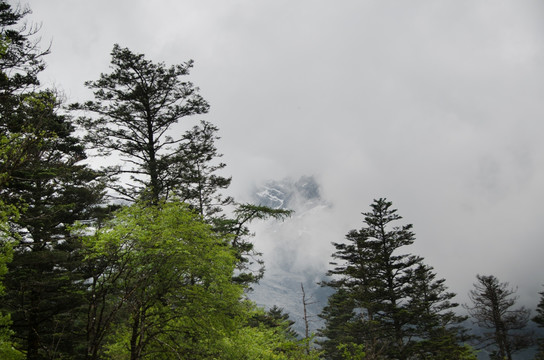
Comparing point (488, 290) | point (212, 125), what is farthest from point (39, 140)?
point (488, 290)

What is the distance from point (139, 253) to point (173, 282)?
1433 mm

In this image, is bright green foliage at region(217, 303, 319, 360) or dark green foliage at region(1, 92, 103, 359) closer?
bright green foliage at region(217, 303, 319, 360)

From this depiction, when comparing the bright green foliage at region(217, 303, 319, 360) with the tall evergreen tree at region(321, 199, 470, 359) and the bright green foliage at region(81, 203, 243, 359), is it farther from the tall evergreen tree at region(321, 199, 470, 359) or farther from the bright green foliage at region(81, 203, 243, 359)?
the tall evergreen tree at region(321, 199, 470, 359)

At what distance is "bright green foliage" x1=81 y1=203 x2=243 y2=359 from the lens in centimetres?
641

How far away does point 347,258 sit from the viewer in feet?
82.2

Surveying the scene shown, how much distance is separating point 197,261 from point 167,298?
1.16m

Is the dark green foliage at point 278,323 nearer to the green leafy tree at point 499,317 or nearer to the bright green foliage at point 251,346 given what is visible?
the bright green foliage at point 251,346

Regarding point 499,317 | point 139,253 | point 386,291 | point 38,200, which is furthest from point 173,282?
point 499,317

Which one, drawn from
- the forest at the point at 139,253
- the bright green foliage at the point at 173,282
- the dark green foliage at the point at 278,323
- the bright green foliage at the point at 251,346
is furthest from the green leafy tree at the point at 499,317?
the bright green foliage at the point at 173,282

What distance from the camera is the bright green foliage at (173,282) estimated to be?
6.41 m

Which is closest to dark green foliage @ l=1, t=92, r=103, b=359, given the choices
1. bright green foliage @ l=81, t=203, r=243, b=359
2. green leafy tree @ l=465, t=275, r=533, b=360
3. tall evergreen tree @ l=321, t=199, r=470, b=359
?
bright green foliage @ l=81, t=203, r=243, b=359

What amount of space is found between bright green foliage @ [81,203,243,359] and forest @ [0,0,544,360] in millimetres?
44

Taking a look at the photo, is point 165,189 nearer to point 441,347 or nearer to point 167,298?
point 167,298

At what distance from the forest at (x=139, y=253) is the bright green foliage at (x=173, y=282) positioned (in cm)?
4
